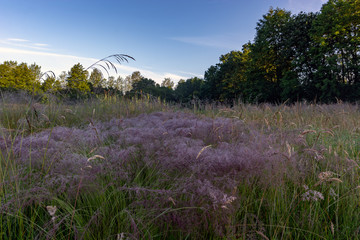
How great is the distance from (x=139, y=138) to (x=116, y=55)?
3.03ft

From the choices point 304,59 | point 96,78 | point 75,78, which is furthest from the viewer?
point 304,59

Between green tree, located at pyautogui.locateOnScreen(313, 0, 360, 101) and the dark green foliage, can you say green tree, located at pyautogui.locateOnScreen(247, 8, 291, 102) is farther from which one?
green tree, located at pyautogui.locateOnScreen(313, 0, 360, 101)

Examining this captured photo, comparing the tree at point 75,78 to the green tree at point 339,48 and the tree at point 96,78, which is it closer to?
the tree at point 96,78

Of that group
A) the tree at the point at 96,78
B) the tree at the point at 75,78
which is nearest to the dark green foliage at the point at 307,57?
the tree at the point at 96,78

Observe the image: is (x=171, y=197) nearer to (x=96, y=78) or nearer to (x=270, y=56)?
(x=96, y=78)

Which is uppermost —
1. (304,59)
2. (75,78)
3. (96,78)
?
(304,59)

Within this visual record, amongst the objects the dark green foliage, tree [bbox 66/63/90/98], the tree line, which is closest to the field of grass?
tree [bbox 66/63/90/98]

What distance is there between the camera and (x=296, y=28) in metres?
25.2

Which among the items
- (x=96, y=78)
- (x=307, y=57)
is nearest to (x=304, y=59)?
(x=307, y=57)

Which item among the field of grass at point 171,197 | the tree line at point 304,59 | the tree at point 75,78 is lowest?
the field of grass at point 171,197

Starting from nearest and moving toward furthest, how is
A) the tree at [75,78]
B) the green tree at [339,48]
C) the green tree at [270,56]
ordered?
the tree at [75,78] → the green tree at [339,48] → the green tree at [270,56]

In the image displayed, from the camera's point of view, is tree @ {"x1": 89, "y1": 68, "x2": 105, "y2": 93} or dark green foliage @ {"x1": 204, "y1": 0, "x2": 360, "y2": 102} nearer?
tree @ {"x1": 89, "y1": 68, "x2": 105, "y2": 93}

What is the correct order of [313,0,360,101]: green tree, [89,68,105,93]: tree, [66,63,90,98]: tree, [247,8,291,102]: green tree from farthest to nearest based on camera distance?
1. [247,8,291,102]: green tree
2. [313,0,360,101]: green tree
3. [89,68,105,93]: tree
4. [66,63,90,98]: tree

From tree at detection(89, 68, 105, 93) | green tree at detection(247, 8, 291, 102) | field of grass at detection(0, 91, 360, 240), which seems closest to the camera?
field of grass at detection(0, 91, 360, 240)
